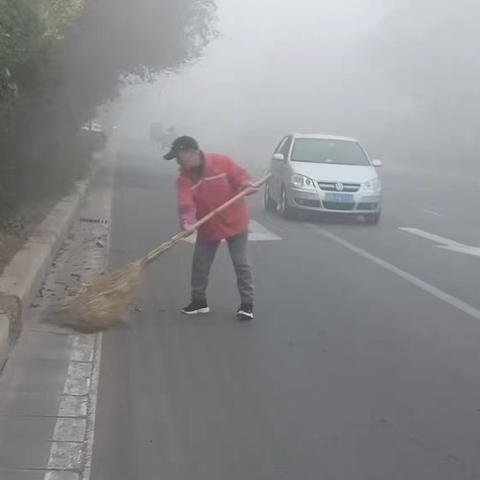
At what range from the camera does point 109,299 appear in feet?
25.5

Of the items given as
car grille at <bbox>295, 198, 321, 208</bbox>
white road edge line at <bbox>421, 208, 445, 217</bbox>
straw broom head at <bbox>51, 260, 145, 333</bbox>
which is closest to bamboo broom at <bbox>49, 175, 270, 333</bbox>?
straw broom head at <bbox>51, 260, 145, 333</bbox>

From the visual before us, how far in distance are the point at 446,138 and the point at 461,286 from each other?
48975 mm

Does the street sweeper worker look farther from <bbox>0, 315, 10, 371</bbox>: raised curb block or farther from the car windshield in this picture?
the car windshield

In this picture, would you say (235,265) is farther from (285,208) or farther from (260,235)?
(285,208)

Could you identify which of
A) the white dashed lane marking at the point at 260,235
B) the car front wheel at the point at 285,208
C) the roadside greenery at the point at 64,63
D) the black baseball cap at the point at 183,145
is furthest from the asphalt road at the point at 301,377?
the car front wheel at the point at 285,208

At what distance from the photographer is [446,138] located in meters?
58.1

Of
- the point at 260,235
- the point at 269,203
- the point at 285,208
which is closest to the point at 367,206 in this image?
the point at 285,208

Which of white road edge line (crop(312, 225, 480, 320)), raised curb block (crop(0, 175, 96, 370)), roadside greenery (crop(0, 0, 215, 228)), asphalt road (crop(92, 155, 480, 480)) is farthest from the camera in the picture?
roadside greenery (crop(0, 0, 215, 228))

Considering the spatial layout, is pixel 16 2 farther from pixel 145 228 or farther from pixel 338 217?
pixel 338 217

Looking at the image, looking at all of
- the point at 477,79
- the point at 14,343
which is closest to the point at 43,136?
the point at 14,343

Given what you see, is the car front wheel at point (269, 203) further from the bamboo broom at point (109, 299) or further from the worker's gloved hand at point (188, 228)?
the worker's gloved hand at point (188, 228)

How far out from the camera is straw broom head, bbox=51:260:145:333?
7699 millimetres

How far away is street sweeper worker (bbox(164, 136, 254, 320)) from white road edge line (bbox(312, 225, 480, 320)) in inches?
87.3

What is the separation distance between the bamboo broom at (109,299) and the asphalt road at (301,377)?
207 mm
